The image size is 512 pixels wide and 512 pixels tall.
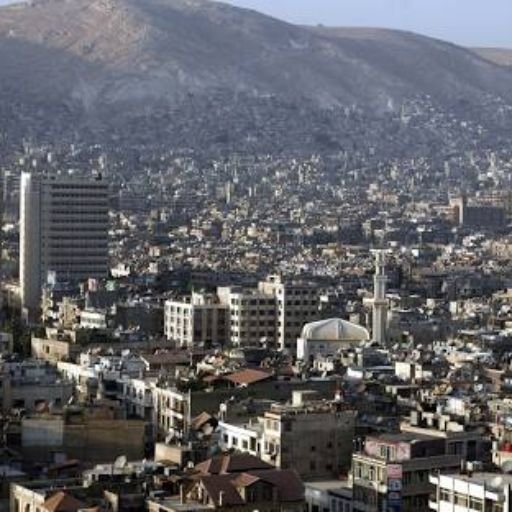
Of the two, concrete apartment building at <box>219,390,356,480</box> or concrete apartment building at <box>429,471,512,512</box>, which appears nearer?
concrete apartment building at <box>429,471,512,512</box>

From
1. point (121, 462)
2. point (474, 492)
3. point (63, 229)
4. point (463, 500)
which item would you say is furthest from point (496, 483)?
point (63, 229)

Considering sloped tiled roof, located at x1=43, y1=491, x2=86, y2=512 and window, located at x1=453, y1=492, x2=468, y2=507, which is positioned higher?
window, located at x1=453, y1=492, x2=468, y2=507

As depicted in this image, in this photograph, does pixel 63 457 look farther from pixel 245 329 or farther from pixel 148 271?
pixel 148 271

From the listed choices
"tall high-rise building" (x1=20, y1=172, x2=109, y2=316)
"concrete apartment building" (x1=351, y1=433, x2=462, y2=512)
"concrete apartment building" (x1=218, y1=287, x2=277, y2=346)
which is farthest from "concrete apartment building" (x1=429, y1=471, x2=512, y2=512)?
"tall high-rise building" (x1=20, y1=172, x2=109, y2=316)

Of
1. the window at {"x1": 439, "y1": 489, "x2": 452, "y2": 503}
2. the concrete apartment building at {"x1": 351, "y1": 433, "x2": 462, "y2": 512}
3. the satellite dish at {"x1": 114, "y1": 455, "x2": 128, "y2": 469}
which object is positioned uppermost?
the window at {"x1": 439, "y1": 489, "x2": 452, "y2": 503}

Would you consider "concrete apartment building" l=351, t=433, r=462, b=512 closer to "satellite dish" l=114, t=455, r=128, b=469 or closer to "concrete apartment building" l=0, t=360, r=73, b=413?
"satellite dish" l=114, t=455, r=128, b=469

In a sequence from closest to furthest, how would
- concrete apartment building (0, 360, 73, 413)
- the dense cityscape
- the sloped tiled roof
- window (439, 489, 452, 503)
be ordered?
window (439, 489, 452, 503), the sloped tiled roof, the dense cityscape, concrete apartment building (0, 360, 73, 413)

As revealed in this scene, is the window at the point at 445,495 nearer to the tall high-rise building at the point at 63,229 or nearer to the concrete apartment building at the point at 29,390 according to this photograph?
the concrete apartment building at the point at 29,390
